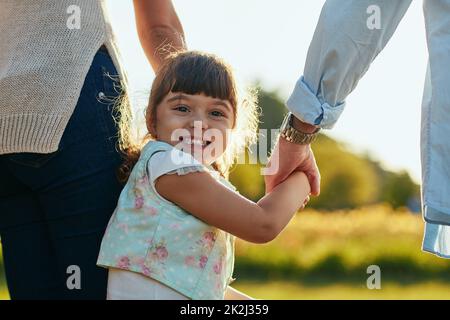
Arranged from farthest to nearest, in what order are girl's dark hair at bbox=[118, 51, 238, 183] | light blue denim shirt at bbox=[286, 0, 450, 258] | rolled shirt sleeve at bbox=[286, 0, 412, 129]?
1. girl's dark hair at bbox=[118, 51, 238, 183]
2. rolled shirt sleeve at bbox=[286, 0, 412, 129]
3. light blue denim shirt at bbox=[286, 0, 450, 258]

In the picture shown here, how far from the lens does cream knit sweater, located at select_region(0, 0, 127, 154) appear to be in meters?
2.35

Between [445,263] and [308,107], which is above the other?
[308,107]

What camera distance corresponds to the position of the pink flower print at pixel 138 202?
2430mm

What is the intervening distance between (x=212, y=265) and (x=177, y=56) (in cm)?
58

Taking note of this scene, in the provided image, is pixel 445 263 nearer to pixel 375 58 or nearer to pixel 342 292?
pixel 342 292

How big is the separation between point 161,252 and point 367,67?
0.68 meters

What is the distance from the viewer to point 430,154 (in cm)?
214

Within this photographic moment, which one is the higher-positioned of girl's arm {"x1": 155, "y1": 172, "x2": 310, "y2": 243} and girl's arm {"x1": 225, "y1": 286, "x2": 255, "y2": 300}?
girl's arm {"x1": 155, "y1": 172, "x2": 310, "y2": 243}

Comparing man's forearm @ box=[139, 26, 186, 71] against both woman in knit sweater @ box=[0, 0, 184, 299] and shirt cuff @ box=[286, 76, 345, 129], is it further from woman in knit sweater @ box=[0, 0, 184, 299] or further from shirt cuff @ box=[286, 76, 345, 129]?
shirt cuff @ box=[286, 76, 345, 129]

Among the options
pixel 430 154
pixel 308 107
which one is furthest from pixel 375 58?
pixel 430 154

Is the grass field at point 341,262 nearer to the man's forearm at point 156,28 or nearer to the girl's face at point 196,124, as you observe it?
the man's forearm at point 156,28

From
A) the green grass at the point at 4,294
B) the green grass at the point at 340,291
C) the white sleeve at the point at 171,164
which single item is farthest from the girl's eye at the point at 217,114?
the green grass at the point at 340,291

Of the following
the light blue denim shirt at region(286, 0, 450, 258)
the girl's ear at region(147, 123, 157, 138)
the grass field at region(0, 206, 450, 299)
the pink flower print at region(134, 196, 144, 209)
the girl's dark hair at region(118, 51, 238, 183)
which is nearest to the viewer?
the light blue denim shirt at region(286, 0, 450, 258)

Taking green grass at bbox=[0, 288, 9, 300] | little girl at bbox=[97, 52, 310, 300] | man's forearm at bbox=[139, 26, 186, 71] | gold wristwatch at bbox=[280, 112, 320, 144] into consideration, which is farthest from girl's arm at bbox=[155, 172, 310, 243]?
green grass at bbox=[0, 288, 9, 300]
